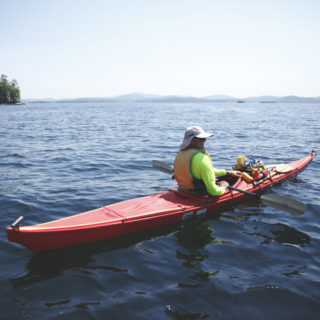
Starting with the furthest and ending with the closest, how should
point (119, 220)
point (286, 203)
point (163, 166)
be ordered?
point (163, 166)
point (286, 203)
point (119, 220)

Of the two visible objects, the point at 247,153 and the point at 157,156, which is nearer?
the point at 157,156

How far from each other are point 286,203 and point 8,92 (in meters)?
99.4

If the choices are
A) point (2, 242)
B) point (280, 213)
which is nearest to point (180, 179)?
point (280, 213)

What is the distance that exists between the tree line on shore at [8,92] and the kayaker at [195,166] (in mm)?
97308

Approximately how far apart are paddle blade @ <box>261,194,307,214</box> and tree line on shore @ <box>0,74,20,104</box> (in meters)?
98.2

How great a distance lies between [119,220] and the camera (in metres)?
5.18

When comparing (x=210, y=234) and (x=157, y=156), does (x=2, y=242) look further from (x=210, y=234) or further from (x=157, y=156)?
(x=157, y=156)

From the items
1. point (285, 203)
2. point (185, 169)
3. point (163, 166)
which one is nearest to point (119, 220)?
point (185, 169)

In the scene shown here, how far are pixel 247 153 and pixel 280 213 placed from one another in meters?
7.46

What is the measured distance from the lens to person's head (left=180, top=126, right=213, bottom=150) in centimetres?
576

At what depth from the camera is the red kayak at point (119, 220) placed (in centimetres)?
453

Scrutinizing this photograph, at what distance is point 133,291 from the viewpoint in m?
4.07

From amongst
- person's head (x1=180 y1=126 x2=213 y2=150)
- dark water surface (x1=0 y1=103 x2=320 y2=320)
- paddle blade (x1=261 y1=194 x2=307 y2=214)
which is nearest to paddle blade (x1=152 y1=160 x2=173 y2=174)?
dark water surface (x1=0 y1=103 x2=320 y2=320)

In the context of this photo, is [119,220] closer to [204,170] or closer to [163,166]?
[204,170]
